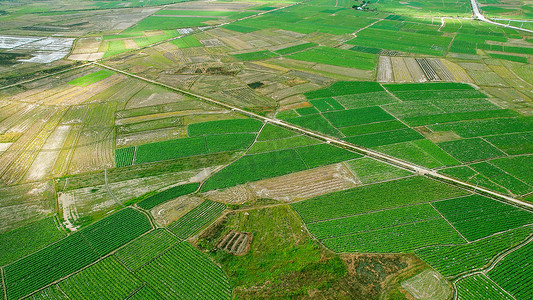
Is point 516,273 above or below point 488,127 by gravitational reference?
below

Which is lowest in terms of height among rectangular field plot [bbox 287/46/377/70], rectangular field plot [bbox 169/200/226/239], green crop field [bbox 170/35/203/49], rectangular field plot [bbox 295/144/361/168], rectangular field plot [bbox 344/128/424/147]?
rectangular field plot [bbox 169/200/226/239]

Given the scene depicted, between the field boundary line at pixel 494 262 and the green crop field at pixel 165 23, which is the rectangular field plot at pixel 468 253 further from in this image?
the green crop field at pixel 165 23

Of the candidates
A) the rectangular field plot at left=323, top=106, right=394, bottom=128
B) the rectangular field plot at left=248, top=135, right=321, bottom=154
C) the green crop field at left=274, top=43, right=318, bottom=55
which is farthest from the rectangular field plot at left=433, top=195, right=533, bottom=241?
the green crop field at left=274, top=43, right=318, bottom=55

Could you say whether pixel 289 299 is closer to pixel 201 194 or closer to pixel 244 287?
pixel 244 287

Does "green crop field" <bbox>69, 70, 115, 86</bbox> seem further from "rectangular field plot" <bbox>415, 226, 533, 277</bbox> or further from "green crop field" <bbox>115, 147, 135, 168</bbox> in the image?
"rectangular field plot" <bbox>415, 226, 533, 277</bbox>

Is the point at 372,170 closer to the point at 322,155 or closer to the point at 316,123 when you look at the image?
the point at 322,155

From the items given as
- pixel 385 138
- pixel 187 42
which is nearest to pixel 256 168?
pixel 385 138

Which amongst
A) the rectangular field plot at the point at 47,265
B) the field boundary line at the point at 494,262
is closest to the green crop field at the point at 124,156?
the rectangular field plot at the point at 47,265
